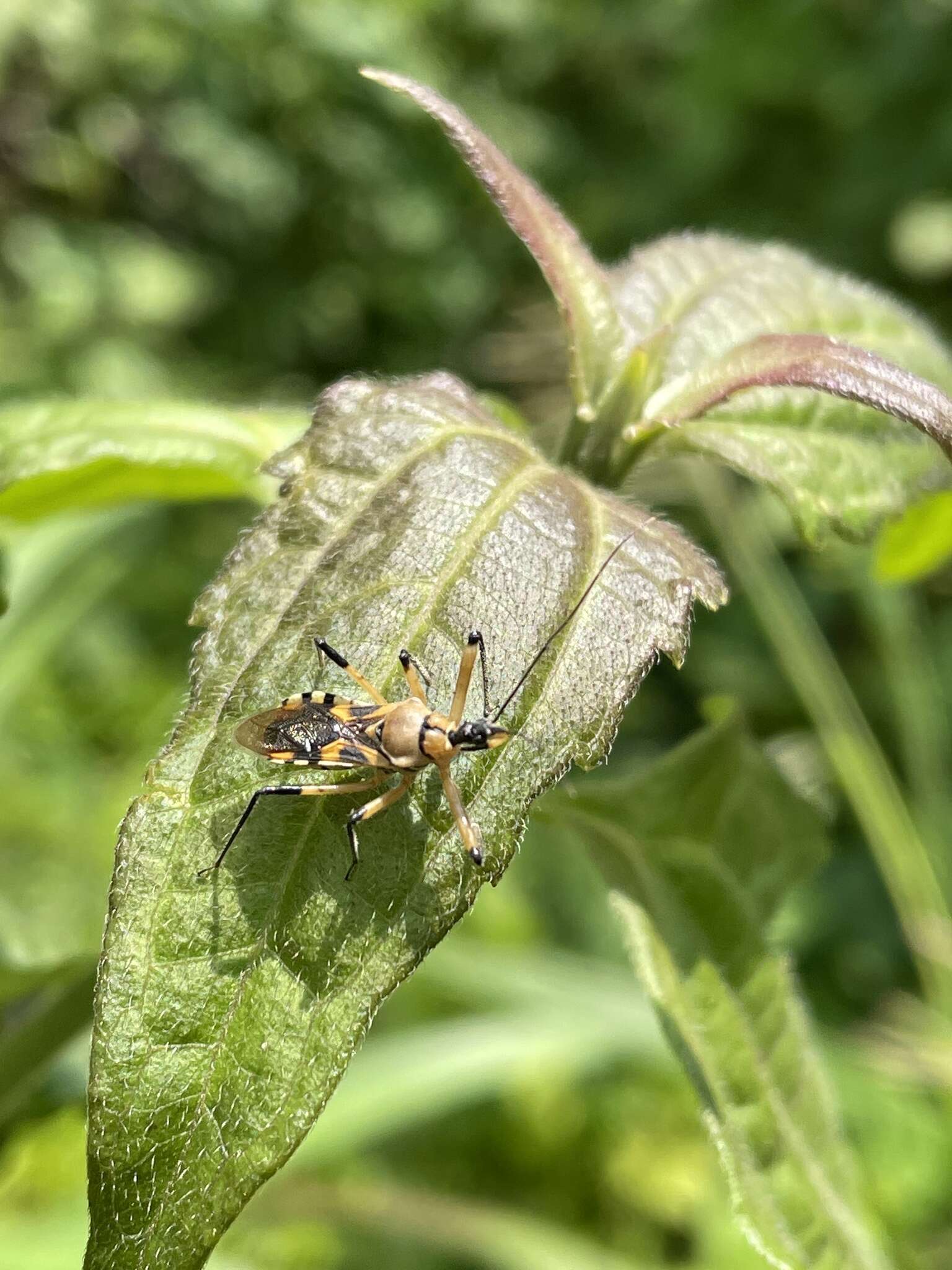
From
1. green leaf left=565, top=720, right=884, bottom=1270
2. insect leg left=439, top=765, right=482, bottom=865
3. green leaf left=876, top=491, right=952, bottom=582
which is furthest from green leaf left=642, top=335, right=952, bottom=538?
insect leg left=439, top=765, right=482, bottom=865

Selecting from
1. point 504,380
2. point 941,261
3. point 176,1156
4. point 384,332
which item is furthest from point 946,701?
point 176,1156

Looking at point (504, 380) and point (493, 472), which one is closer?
point (493, 472)

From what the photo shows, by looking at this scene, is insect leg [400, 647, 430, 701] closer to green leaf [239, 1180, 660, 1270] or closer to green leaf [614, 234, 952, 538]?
green leaf [614, 234, 952, 538]

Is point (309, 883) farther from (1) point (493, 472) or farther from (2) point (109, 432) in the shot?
(2) point (109, 432)

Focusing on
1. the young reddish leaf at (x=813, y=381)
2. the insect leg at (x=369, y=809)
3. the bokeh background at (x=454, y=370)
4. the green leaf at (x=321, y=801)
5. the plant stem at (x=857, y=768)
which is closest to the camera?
the green leaf at (x=321, y=801)

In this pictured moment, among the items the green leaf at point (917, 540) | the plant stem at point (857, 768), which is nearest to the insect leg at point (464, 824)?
the green leaf at point (917, 540)

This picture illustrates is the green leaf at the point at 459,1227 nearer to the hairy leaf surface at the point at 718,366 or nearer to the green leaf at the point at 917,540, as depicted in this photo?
the green leaf at the point at 917,540

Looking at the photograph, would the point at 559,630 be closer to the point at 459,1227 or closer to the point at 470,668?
the point at 470,668
